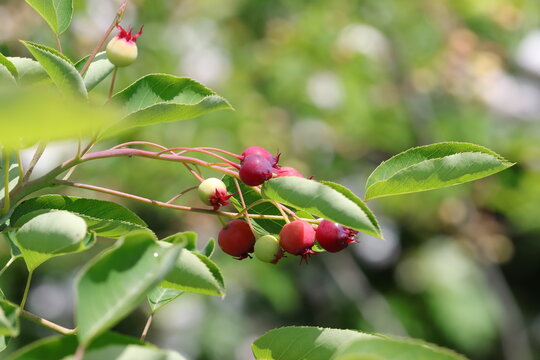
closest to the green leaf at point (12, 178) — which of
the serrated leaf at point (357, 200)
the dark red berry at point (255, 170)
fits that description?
the dark red berry at point (255, 170)

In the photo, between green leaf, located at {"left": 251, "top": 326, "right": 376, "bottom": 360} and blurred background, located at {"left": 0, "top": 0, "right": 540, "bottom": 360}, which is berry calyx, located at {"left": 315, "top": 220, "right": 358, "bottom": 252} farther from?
blurred background, located at {"left": 0, "top": 0, "right": 540, "bottom": 360}

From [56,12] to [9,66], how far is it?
0.14 metres

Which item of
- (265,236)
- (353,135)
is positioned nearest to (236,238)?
(265,236)

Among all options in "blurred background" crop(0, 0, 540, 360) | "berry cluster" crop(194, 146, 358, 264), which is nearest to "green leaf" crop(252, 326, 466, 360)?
"berry cluster" crop(194, 146, 358, 264)

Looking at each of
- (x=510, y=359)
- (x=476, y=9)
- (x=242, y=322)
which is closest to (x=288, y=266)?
(x=242, y=322)

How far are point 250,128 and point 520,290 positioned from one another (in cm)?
254

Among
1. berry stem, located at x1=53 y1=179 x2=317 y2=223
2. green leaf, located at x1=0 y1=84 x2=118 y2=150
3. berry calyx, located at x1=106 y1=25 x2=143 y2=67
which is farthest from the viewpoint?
berry calyx, located at x1=106 y1=25 x2=143 y2=67

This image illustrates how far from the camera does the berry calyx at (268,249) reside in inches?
32.7

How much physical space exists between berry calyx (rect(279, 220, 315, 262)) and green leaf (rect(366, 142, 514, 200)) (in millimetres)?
74

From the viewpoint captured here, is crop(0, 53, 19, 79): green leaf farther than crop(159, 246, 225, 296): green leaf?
Yes

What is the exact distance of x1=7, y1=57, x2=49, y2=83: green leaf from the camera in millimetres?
856

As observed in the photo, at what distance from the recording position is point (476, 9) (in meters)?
4.29

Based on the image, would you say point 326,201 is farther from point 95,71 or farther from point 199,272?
point 95,71

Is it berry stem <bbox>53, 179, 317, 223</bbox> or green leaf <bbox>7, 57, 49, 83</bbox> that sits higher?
green leaf <bbox>7, 57, 49, 83</bbox>
